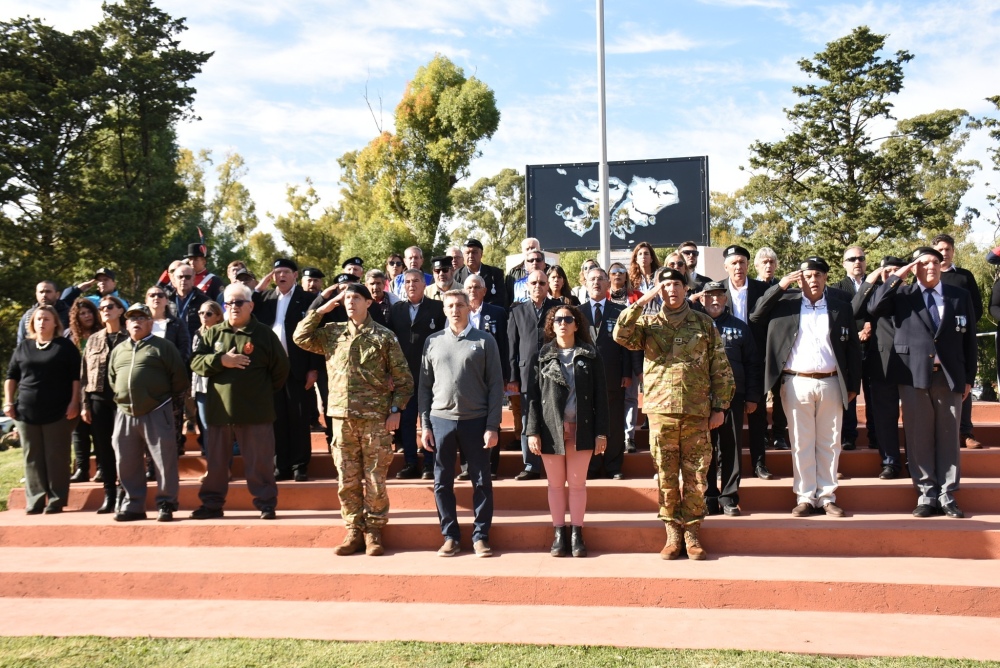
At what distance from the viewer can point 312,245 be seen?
40844mm

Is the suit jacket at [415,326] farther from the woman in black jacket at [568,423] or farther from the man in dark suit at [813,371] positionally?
the man in dark suit at [813,371]

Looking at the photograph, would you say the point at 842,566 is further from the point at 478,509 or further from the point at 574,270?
the point at 574,270

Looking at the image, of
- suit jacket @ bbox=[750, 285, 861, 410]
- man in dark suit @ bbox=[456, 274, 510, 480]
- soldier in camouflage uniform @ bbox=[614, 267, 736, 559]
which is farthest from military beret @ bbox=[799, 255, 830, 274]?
man in dark suit @ bbox=[456, 274, 510, 480]

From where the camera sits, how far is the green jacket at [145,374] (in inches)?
263

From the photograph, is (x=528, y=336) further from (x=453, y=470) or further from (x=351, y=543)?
(x=351, y=543)

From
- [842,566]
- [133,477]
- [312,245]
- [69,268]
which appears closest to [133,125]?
[69,268]

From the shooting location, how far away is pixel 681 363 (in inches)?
217

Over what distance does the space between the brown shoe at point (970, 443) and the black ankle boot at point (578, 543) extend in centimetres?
398

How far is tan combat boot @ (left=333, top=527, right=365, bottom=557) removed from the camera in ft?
19.3

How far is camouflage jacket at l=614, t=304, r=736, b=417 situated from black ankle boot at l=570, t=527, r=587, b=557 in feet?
3.30

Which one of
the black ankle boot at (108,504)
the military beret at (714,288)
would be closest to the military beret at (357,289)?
the military beret at (714,288)

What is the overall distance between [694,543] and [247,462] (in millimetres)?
3700

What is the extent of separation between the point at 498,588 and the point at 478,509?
755 millimetres

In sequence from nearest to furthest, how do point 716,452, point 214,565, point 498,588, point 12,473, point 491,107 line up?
point 498,588, point 214,565, point 716,452, point 12,473, point 491,107
